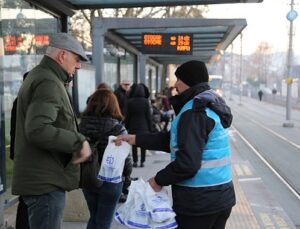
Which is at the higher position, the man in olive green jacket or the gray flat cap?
the gray flat cap

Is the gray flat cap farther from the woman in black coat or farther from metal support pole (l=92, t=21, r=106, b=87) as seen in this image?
metal support pole (l=92, t=21, r=106, b=87)

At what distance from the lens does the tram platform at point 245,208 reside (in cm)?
548

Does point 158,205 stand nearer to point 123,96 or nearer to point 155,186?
point 155,186

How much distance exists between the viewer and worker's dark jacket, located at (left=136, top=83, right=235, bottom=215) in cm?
265

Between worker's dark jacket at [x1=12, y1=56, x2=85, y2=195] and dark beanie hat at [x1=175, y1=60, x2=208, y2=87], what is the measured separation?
710 mm

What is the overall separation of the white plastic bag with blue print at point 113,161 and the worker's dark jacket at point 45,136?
25.9 inches

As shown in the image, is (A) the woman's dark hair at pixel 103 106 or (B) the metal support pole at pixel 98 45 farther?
(B) the metal support pole at pixel 98 45

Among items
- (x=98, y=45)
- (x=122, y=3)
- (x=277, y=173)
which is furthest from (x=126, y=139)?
(x=98, y=45)

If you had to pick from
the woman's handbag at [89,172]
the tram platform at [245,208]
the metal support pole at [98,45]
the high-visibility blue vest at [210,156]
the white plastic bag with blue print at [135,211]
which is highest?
the metal support pole at [98,45]

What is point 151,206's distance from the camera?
279cm

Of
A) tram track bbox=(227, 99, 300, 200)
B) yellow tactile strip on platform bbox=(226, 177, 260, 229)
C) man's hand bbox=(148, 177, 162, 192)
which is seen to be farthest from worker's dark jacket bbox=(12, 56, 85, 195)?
tram track bbox=(227, 99, 300, 200)

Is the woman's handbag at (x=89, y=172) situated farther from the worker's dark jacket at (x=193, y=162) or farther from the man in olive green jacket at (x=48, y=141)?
the worker's dark jacket at (x=193, y=162)

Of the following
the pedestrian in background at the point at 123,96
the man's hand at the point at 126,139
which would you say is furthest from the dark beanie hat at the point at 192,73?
the pedestrian in background at the point at 123,96

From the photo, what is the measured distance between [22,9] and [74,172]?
414 cm
